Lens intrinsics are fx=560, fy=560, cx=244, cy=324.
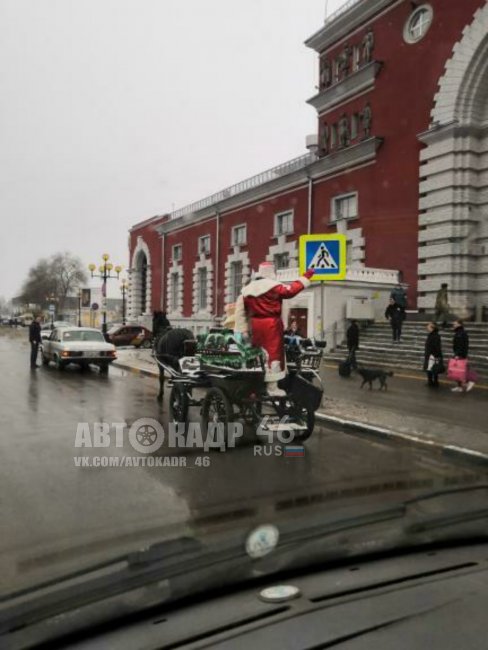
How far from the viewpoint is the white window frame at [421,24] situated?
21784 mm

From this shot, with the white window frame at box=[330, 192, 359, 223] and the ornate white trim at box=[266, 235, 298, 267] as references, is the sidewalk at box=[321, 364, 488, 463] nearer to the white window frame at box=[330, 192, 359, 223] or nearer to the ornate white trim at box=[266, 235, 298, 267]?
the white window frame at box=[330, 192, 359, 223]

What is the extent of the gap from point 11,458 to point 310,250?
5.99m

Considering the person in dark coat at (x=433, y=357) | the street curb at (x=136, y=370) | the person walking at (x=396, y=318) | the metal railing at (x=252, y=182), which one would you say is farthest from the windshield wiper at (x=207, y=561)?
the metal railing at (x=252, y=182)

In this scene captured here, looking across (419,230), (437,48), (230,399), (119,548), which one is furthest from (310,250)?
(437,48)

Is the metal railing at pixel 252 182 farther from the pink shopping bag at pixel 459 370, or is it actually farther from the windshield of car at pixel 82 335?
the pink shopping bag at pixel 459 370

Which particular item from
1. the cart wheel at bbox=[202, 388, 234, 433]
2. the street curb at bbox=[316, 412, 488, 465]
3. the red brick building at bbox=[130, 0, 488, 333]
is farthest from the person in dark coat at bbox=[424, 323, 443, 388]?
the cart wheel at bbox=[202, 388, 234, 433]

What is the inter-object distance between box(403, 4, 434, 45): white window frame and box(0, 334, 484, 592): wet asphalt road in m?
19.6

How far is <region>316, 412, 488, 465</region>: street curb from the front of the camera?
6707 millimetres

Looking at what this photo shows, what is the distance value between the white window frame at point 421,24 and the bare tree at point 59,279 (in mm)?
78684

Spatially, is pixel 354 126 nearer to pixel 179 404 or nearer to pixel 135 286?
pixel 179 404

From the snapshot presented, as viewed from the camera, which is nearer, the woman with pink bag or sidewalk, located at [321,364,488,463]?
sidewalk, located at [321,364,488,463]

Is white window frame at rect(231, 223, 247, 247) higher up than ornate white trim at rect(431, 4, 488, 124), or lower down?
lower down

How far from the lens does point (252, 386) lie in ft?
23.5

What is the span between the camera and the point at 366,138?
24312 mm
